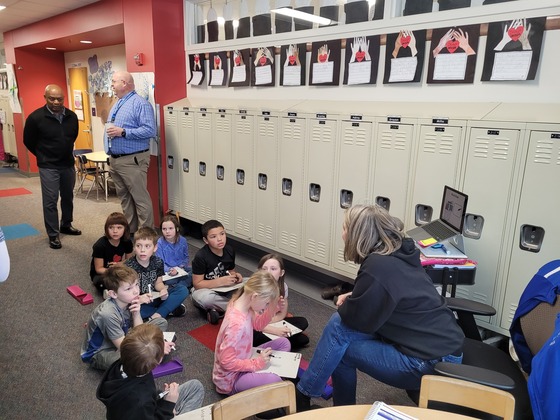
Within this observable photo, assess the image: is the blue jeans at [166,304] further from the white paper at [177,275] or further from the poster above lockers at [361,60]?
the poster above lockers at [361,60]

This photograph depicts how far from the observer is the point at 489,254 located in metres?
2.64

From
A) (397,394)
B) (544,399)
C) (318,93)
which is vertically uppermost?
(318,93)

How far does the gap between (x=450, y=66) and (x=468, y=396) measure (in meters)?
2.30

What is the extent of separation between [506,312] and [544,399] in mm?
1355

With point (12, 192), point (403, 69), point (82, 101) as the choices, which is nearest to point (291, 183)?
point (403, 69)

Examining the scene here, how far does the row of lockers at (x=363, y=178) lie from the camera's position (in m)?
2.47

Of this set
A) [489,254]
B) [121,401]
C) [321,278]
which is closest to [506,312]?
[489,254]

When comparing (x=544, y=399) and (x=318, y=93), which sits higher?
(x=318, y=93)

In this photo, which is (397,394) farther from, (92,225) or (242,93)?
(92,225)

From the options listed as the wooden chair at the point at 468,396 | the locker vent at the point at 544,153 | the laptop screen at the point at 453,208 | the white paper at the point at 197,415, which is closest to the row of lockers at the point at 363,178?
the locker vent at the point at 544,153

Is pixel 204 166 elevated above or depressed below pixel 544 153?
below

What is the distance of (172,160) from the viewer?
495 cm

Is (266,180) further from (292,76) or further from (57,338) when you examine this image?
(57,338)

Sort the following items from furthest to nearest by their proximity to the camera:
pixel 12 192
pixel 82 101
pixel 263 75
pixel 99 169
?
pixel 82 101
pixel 12 192
pixel 99 169
pixel 263 75
